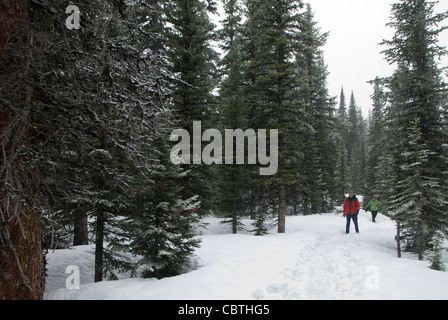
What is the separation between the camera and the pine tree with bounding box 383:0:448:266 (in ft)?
33.3

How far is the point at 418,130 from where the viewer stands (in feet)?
34.0

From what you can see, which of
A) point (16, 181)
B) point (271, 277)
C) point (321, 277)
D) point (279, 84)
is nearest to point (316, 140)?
point (279, 84)

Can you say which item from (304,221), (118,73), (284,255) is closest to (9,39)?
(118,73)

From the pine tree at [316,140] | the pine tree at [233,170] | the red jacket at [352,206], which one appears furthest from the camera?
the pine tree at [316,140]

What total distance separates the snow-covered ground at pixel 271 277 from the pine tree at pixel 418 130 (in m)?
2.48

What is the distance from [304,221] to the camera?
18328mm

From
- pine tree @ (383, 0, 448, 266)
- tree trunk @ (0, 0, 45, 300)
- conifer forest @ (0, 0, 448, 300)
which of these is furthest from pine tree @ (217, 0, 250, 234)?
tree trunk @ (0, 0, 45, 300)

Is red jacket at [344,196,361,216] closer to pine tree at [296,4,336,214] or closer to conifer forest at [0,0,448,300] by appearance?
conifer forest at [0,0,448,300]

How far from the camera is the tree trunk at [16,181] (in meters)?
3.24

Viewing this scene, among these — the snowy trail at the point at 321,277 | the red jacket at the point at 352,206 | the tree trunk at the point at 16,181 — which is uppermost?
the tree trunk at the point at 16,181

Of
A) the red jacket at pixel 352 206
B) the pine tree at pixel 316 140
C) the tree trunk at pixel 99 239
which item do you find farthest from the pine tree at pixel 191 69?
the pine tree at pixel 316 140

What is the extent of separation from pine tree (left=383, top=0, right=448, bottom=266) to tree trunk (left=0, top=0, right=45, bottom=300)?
11563mm

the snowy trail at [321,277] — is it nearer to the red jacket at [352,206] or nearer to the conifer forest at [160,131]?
the conifer forest at [160,131]

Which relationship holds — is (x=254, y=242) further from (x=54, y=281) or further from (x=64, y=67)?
(x=64, y=67)
